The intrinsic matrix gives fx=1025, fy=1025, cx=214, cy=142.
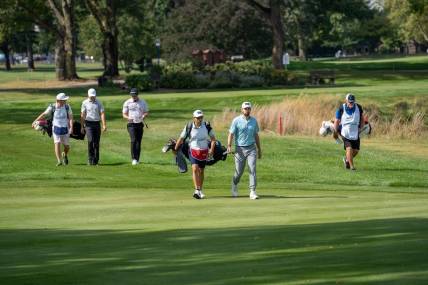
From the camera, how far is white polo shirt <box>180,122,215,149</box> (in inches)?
779

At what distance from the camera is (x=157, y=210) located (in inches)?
685

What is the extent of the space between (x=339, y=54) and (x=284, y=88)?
9689 centimetres

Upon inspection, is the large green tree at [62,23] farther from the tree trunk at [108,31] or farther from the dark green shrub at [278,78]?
the dark green shrub at [278,78]

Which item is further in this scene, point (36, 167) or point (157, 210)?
point (36, 167)

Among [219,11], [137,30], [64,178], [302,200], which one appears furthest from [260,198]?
[137,30]

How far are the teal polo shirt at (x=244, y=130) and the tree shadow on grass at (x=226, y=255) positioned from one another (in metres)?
5.42

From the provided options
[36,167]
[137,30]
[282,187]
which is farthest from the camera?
[137,30]

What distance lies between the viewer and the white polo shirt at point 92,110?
26547 mm

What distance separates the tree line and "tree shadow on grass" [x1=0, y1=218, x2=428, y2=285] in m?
58.2

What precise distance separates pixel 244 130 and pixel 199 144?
920 mm

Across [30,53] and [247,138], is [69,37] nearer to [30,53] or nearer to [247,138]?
[247,138]

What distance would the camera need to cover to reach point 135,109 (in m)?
26.6

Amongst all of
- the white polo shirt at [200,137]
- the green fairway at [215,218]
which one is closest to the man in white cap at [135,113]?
the green fairway at [215,218]

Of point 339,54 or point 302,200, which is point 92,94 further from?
point 339,54
